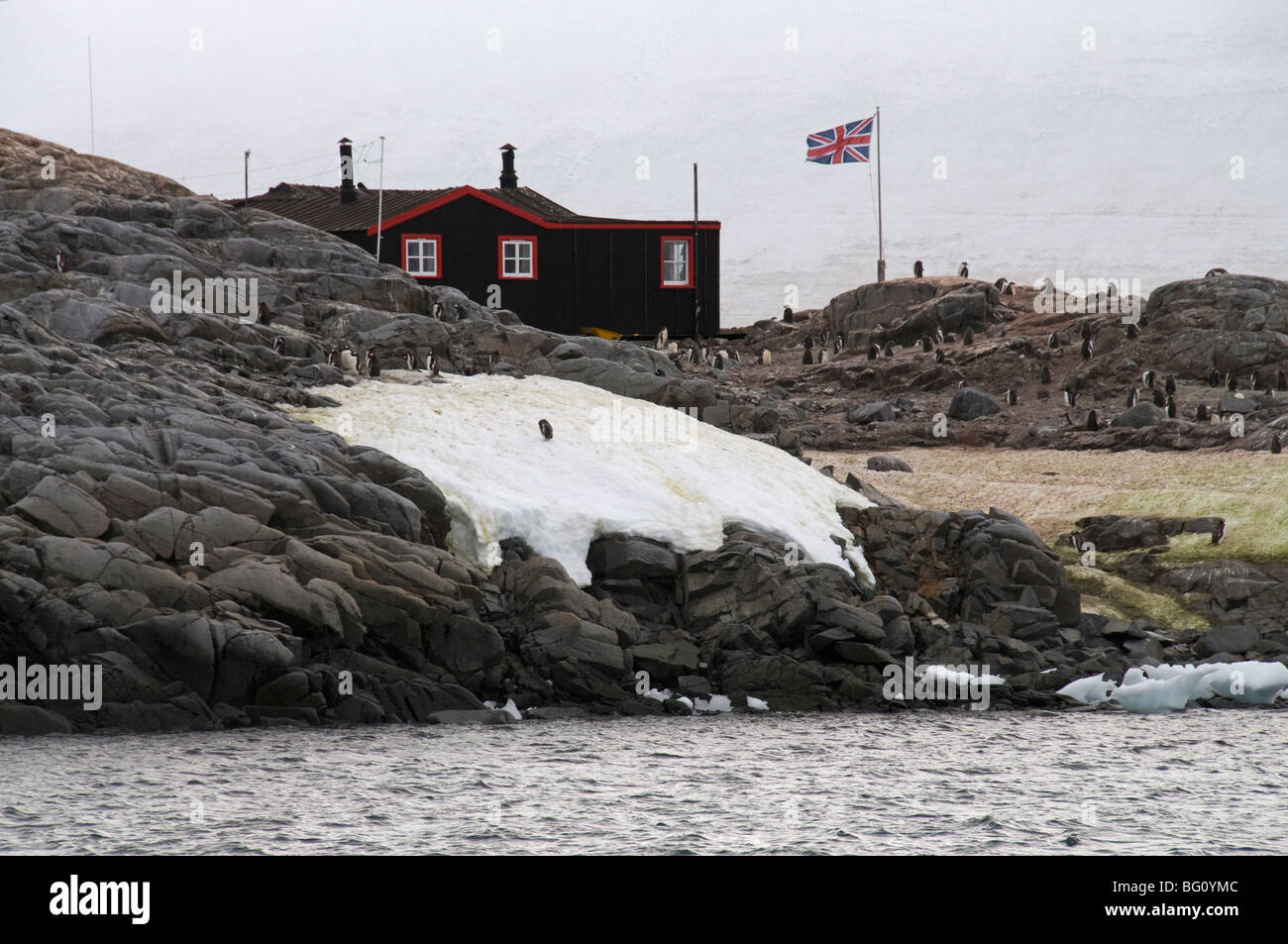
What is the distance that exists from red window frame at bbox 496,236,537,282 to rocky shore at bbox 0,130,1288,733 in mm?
17397

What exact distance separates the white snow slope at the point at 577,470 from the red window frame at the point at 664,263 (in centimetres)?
2508

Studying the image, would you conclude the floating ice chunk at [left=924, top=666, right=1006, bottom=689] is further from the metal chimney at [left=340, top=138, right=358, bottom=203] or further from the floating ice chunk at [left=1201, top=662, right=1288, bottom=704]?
the metal chimney at [left=340, top=138, right=358, bottom=203]

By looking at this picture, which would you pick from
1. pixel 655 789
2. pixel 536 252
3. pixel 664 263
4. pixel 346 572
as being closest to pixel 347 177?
pixel 536 252

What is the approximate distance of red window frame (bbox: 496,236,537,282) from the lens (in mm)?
59000

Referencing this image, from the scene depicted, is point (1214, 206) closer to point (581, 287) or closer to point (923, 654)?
point (581, 287)

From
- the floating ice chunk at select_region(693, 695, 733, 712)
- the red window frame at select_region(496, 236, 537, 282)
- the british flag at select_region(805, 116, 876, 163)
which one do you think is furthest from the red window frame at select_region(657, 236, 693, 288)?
the floating ice chunk at select_region(693, 695, 733, 712)

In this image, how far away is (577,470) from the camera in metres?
31.5

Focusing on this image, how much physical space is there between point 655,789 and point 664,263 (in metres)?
43.4

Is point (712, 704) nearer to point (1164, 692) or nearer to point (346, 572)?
point (346, 572)

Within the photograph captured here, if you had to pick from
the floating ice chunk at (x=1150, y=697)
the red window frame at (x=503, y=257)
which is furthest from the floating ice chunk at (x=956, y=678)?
the red window frame at (x=503, y=257)

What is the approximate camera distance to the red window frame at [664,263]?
61.3m

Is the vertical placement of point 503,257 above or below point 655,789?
above

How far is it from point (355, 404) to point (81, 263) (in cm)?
1075
